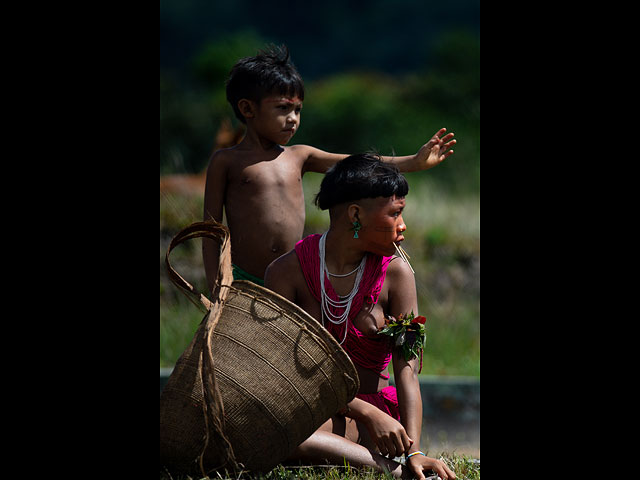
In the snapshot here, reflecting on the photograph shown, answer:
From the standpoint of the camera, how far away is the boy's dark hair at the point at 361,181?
3.37 metres

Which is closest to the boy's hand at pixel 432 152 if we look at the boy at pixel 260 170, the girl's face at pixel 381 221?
the boy at pixel 260 170

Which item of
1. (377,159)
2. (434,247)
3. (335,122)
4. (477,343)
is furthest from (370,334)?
(335,122)

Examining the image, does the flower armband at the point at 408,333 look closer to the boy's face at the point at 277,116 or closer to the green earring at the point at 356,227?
the green earring at the point at 356,227

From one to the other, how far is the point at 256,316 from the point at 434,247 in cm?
471

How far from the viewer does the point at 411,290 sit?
3492 millimetres

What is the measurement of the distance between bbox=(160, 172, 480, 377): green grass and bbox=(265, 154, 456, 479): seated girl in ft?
9.84

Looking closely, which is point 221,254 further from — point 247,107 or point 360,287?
point 247,107

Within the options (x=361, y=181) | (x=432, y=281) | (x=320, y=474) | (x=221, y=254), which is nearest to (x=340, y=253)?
(x=361, y=181)

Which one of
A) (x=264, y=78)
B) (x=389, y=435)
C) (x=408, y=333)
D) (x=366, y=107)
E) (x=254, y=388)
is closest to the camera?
(x=254, y=388)

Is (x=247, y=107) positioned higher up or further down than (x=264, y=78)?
further down

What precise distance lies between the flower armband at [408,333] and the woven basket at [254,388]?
0.40 m

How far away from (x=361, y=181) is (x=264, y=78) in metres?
0.81

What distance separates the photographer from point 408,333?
3393mm

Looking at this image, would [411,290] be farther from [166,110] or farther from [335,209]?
[166,110]
